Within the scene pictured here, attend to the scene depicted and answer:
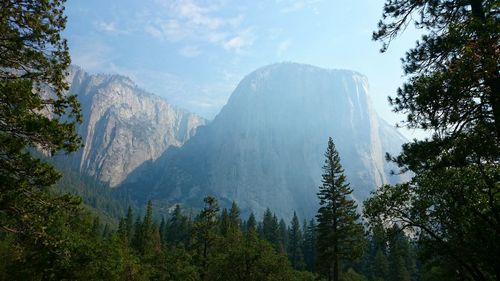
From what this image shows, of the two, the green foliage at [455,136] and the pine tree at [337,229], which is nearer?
the green foliage at [455,136]

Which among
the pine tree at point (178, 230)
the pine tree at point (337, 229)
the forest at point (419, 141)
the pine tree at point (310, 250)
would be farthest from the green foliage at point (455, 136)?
the pine tree at point (178, 230)

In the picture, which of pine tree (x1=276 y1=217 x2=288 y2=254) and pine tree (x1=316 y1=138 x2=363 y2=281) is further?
pine tree (x1=276 y1=217 x2=288 y2=254)

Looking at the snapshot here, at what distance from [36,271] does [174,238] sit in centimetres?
8725

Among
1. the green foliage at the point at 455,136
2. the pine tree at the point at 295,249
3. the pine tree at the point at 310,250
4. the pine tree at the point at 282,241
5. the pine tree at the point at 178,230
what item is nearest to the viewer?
the green foliage at the point at 455,136

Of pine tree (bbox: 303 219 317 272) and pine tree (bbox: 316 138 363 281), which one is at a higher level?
pine tree (bbox: 303 219 317 272)

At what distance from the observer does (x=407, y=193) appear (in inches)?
582

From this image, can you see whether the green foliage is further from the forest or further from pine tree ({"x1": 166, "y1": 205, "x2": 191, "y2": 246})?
pine tree ({"x1": 166, "y1": 205, "x2": 191, "y2": 246})

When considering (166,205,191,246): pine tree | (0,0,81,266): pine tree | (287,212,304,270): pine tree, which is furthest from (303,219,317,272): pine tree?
(0,0,81,266): pine tree

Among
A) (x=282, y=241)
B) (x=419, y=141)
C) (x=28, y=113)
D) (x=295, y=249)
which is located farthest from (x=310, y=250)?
(x=28, y=113)

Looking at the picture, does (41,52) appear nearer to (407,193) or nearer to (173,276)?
(407,193)

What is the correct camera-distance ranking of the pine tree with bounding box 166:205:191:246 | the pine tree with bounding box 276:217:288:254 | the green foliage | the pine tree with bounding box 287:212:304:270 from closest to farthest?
the green foliage, the pine tree with bounding box 276:217:288:254, the pine tree with bounding box 287:212:304:270, the pine tree with bounding box 166:205:191:246

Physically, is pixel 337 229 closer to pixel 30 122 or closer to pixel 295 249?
pixel 30 122

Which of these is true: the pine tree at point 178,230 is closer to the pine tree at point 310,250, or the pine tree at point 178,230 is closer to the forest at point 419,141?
the pine tree at point 310,250

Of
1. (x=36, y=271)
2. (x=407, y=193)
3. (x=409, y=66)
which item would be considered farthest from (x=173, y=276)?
(x=409, y=66)
